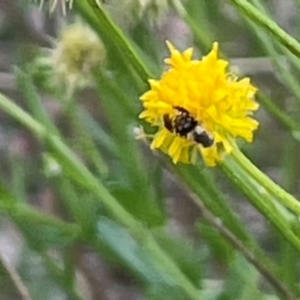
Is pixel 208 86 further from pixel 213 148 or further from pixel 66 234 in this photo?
pixel 66 234

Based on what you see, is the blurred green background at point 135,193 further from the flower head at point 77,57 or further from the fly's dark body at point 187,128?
the fly's dark body at point 187,128

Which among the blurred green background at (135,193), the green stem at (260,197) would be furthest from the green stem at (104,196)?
the green stem at (260,197)

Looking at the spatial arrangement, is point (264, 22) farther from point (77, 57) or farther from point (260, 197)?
point (77, 57)

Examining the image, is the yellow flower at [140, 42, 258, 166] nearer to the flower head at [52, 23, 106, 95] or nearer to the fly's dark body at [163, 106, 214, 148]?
the fly's dark body at [163, 106, 214, 148]

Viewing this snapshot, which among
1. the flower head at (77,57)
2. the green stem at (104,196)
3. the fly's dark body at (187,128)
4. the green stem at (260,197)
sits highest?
the flower head at (77,57)

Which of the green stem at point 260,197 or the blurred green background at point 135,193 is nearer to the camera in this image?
the green stem at point 260,197

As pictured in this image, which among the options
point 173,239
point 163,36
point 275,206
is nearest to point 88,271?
point 163,36

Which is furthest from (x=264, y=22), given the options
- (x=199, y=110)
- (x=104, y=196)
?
(x=104, y=196)
